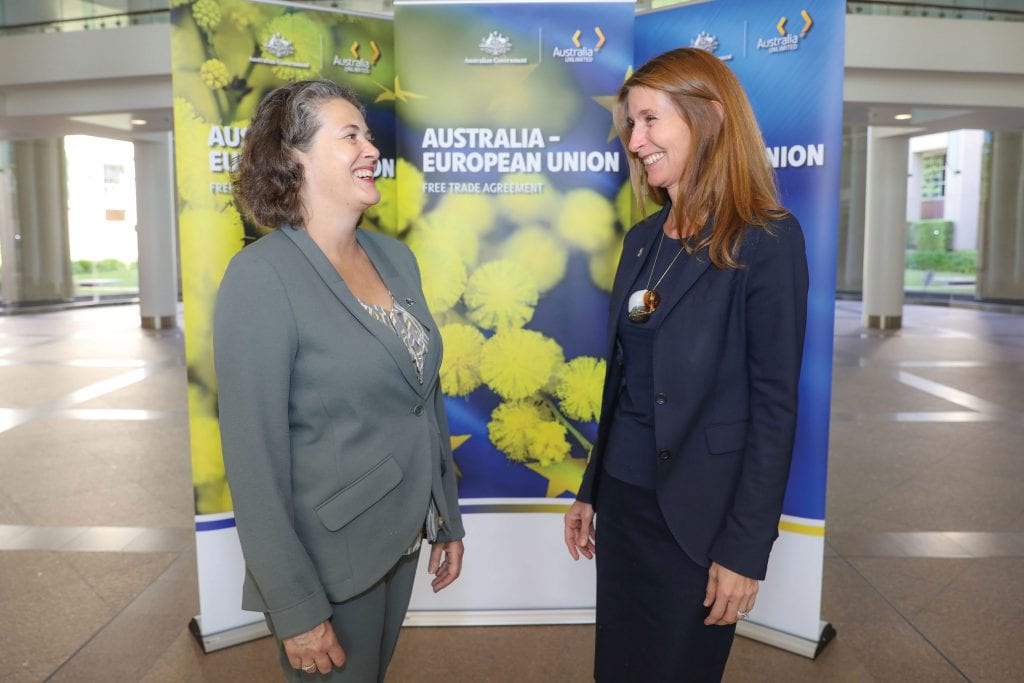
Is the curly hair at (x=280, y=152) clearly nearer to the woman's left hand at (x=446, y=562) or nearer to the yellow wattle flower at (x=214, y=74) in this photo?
A: the woman's left hand at (x=446, y=562)

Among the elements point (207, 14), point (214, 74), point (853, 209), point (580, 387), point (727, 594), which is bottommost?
point (727, 594)

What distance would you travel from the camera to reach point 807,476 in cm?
317

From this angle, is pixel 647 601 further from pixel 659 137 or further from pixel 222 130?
pixel 222 130

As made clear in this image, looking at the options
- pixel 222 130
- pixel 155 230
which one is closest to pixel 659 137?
pixel 222 130

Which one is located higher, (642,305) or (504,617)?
(642,305)

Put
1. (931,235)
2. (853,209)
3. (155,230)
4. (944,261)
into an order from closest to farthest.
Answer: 1. (155,230)
2. (944,261)
3. (853,209)
4. (931,235)

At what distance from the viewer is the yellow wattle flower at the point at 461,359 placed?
3.27 metres

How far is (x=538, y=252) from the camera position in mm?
3223

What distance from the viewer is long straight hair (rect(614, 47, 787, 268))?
1606 millimetres

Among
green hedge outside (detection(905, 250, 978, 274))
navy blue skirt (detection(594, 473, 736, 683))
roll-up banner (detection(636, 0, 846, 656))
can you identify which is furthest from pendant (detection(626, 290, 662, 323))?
green hedge outside (detection(905, 250, 978, 274))

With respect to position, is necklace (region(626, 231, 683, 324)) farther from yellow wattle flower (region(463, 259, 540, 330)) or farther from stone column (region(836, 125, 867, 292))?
stone column (region(836, 125, 867, 292))

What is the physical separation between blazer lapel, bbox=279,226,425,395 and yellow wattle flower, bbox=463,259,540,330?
1627 mm

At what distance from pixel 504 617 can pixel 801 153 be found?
87.2 inches

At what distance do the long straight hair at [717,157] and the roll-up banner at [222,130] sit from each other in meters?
1.79
